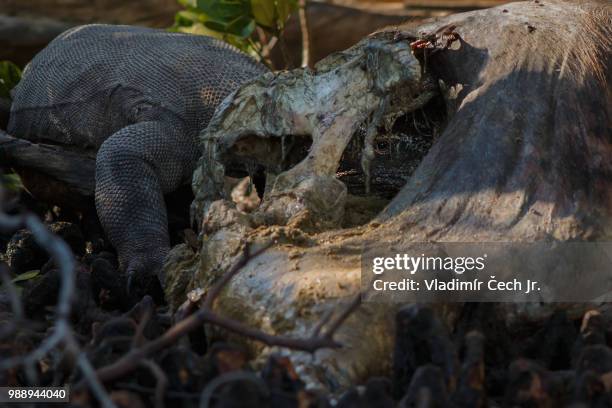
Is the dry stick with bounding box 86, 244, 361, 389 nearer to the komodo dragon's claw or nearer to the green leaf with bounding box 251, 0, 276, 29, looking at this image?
the komodo dragon's claw

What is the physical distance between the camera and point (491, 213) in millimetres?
3176

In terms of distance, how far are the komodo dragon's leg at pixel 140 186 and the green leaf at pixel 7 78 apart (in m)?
1.90

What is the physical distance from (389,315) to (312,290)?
0.22 metres

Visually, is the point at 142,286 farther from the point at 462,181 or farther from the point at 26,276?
the point at 462,181

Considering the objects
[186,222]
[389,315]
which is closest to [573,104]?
[389,315]

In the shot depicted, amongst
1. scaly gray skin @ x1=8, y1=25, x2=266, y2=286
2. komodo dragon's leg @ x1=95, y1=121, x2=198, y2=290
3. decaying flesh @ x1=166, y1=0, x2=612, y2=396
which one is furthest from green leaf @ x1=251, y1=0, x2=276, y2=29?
decaying flesh @ x1=166, y1=0, x2=612, y2=396

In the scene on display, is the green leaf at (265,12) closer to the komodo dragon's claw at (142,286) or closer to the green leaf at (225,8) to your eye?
the green leaf at (225,8)

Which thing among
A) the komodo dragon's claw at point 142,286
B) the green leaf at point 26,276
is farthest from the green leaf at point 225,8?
the green leaf at point 26,276

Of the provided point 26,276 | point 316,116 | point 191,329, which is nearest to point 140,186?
point 26,276

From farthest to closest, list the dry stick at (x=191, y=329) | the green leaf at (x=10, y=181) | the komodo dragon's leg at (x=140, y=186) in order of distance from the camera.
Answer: the komodo dragon's leg at (x=140, y=186) → the green leaf at (x=10, y=181) → the dry stick at (x=191, y=329)

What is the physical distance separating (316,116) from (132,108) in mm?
1533

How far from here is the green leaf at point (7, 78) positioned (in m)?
6.29

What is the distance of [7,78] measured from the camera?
6395 millimetres

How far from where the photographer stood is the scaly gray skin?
174 inches
